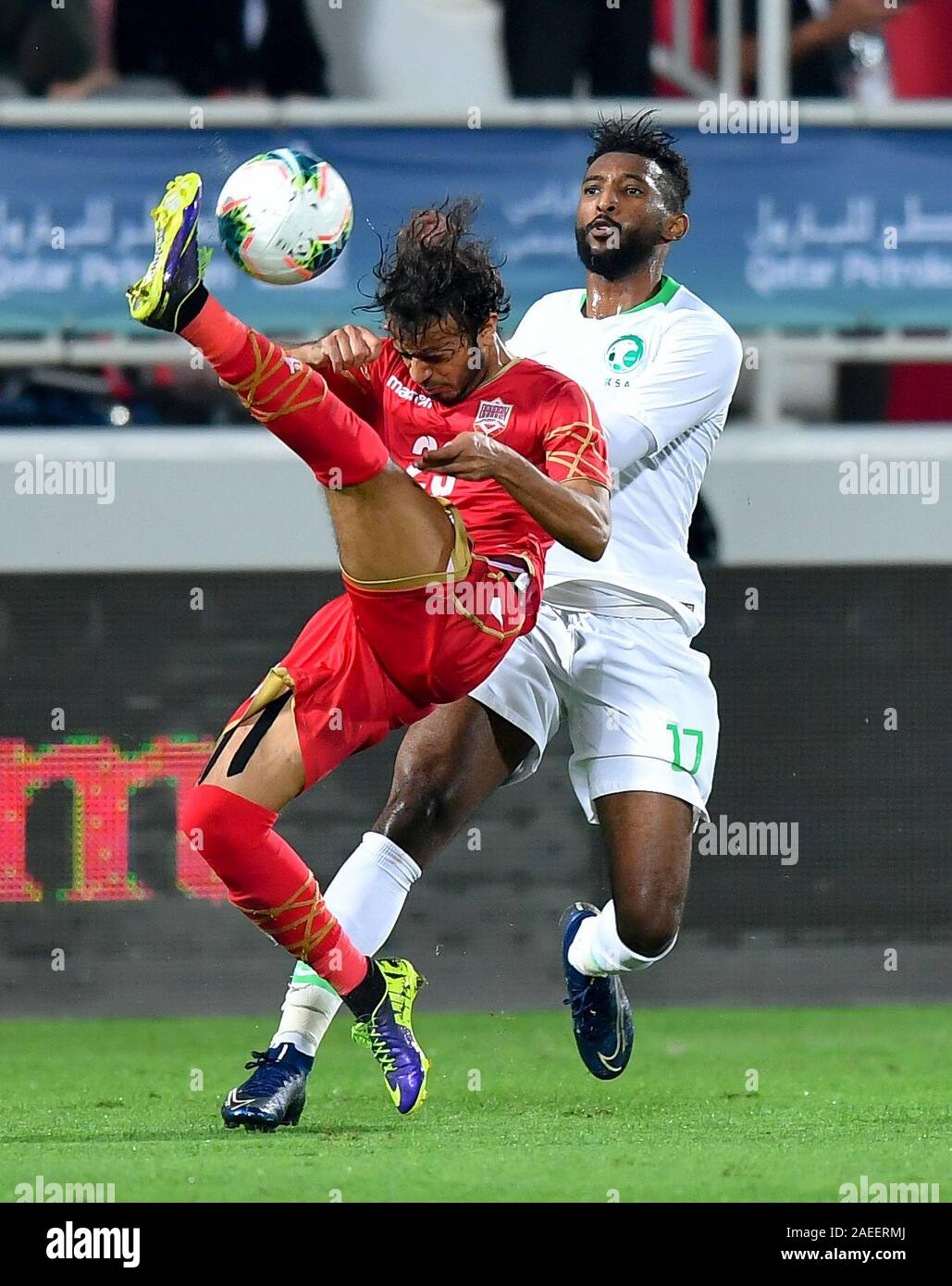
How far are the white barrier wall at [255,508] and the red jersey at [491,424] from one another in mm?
2573

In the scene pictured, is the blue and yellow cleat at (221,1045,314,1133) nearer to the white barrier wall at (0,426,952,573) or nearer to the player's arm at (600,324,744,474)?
the player's arm at (600,324,744,474)

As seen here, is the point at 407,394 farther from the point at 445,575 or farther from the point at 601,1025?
the point at 601,1025

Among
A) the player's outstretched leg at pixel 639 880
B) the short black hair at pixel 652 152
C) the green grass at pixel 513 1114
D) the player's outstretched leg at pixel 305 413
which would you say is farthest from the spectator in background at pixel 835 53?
the player's outstretched leg at pixel 305 413

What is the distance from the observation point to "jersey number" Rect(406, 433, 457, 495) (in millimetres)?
4973

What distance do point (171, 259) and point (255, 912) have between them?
1354 mm

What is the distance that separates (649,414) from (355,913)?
1366 mm

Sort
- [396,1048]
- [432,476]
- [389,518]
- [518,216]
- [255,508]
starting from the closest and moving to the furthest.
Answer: [389,518] < [396,1048] < [432,476] < [255,508] < [518,216]

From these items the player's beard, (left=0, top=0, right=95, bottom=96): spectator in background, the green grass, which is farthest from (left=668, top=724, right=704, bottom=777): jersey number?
(left=0, top=0, right=95, bottom=96): spectator in background

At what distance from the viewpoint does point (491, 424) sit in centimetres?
489

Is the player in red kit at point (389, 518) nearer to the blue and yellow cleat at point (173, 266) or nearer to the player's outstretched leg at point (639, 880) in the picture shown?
the blue and yellow cleat at point (173, 266)

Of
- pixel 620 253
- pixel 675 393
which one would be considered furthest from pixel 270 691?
pixel 620 253

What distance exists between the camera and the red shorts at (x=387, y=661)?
468 cm

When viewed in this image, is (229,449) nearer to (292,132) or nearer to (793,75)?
(292,132)
